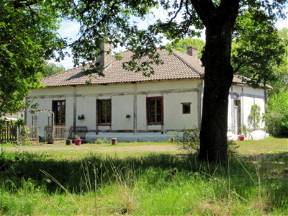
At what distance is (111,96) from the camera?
34.4 m

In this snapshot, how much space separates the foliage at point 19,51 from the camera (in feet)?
43.5

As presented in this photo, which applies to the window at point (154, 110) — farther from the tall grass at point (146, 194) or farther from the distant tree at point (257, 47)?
the tall grass at point (146, 194)

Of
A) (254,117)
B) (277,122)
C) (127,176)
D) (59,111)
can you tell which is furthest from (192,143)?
(277,122)

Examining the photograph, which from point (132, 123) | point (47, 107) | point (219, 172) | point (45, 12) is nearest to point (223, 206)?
point (219, 172)

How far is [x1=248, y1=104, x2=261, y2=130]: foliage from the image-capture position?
37.5 metres

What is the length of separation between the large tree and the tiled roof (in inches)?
495

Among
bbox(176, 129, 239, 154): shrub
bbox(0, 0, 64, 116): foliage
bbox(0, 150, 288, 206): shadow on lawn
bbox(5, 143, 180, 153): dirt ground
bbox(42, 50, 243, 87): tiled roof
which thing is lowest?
bbox(5, 143, 180, 153): dirt ground

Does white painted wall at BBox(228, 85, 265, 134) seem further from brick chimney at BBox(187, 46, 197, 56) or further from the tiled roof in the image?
brick chimney at BBox(187, 46, 197, 56)

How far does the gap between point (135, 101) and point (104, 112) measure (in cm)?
271

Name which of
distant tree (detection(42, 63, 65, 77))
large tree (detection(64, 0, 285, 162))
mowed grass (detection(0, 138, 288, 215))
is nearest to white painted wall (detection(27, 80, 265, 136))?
distant tree (detection(42, 63, 65, 77))

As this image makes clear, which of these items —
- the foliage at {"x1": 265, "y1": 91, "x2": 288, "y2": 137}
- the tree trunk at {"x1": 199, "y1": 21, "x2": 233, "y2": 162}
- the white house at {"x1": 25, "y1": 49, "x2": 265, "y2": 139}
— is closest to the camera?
the tree trunk at {"x1": 199, "y1": 21, "x2": 233, "y2": 162}

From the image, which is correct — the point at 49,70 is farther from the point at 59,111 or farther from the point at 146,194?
the point at 146,194

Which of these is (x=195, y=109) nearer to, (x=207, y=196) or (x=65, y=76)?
(x=65, y=76)

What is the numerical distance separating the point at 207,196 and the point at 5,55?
26.4 ft
